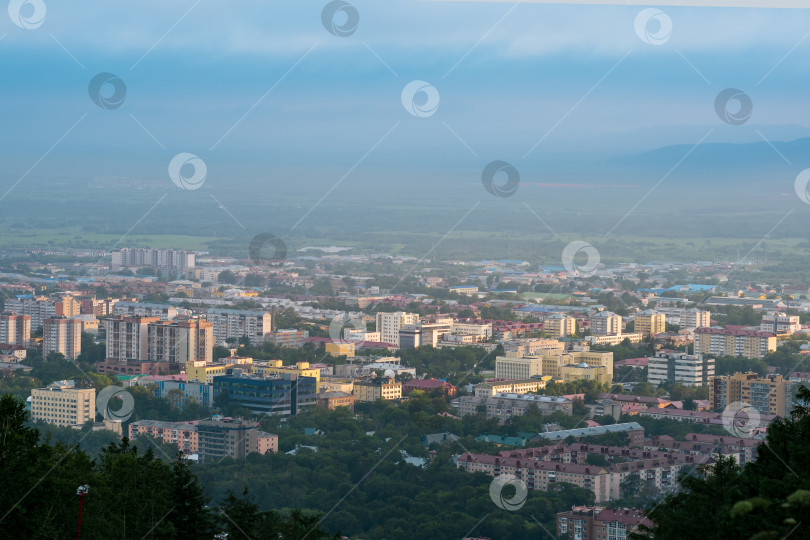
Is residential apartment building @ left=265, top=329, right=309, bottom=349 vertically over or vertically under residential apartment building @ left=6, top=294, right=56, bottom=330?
under

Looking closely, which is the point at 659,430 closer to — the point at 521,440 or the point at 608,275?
the point at 521,440

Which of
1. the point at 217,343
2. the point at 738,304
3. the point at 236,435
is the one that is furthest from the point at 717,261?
the point at 236,435

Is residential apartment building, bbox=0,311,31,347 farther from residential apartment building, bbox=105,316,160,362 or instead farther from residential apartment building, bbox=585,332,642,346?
residential apartment building, bbox=585,332,642,346

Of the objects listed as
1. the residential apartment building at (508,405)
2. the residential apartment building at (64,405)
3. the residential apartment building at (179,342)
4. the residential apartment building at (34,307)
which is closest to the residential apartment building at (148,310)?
the residential apartment building at (34,307)

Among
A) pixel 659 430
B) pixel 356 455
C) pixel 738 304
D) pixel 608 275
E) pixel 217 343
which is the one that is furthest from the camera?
pixel 608 275

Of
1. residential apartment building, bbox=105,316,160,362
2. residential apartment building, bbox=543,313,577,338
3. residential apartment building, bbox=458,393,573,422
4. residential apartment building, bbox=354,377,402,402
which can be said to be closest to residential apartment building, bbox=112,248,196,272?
residential apartment building, bbox=105,316,160,362

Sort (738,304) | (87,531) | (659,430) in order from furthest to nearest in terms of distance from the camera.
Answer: (738,304), (659,430), (87,531)

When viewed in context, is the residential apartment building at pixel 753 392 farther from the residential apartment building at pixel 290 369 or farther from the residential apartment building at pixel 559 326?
the residential apartment building at pixel 559 326
